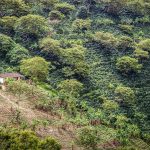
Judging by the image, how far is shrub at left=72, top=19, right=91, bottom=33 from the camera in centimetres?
7675

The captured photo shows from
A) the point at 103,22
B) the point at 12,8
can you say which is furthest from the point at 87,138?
the point at 103,22

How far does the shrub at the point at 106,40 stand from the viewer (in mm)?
72438

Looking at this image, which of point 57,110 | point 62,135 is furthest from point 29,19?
point 62,135

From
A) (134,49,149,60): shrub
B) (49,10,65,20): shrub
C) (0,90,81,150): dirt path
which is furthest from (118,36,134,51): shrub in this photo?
(0,90,81,150): dirt path

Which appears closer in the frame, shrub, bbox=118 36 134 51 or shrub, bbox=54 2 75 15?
shrub, bbox=118 36 134 51

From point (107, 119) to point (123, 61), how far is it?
41.9 feet

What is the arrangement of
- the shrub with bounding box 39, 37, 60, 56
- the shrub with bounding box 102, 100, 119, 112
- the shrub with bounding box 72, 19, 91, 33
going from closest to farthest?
the shrub with bounding box 102, 100, 119, 112, the shrub with bounding box 39, 37, 60, 56, the shrub with bounding box 72, 19, 91, 33

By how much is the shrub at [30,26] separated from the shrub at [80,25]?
6.83 m

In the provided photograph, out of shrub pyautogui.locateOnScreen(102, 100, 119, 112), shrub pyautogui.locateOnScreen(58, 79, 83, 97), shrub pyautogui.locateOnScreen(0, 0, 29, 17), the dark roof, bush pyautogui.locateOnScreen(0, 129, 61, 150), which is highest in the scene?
bush pyautogui.locateOnScreen(0, 129, 61, 150)

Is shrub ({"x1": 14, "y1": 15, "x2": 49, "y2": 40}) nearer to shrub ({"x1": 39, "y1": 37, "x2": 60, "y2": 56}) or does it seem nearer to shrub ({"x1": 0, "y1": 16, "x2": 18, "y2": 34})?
shrub ({"x1": 0, "y1": 16, "x2": 18, "y2": 34})

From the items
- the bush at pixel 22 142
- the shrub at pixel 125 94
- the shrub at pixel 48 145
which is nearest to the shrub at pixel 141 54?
the shrub at pixel 125 94

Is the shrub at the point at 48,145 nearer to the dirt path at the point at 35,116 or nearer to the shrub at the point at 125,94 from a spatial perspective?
the dirt path at the point at 35,116

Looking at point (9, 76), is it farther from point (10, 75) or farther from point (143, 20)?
point (143, 20)

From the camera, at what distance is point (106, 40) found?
238 ft
